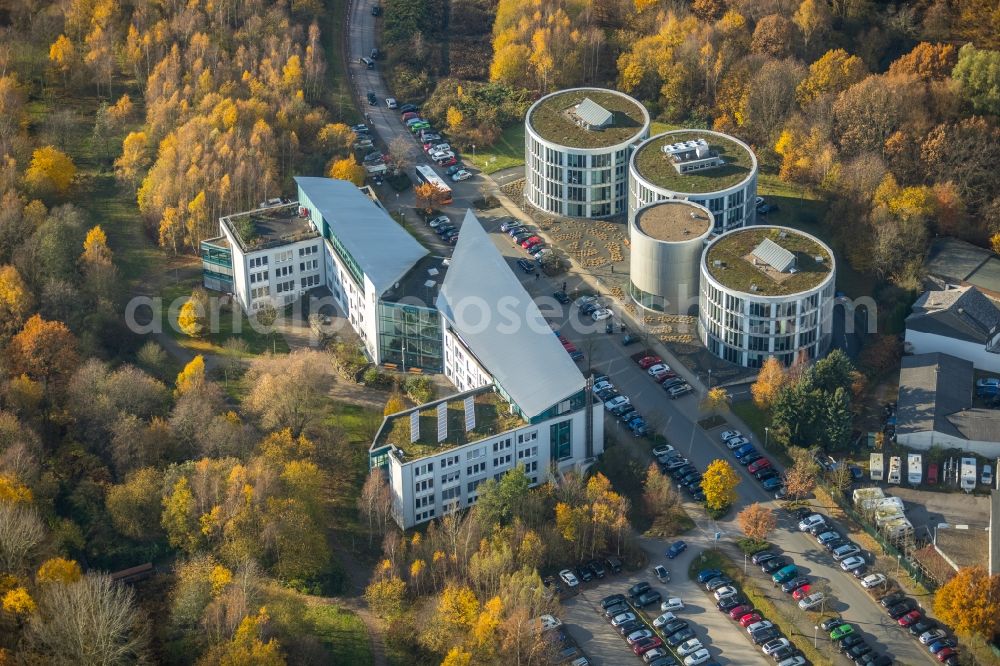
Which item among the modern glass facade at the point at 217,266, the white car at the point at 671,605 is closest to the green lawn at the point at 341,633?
the white car at the point at 671,605

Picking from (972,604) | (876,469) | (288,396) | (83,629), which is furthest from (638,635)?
(83,629)

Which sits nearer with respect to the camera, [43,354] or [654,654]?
[654,654]

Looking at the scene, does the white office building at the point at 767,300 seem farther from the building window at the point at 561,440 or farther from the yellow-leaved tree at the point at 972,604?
the yellow-leaved tree at the point at 972,604

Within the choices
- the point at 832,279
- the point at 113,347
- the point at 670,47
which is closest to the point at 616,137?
the point at 670,47

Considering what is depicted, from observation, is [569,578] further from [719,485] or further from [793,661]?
[793,661]

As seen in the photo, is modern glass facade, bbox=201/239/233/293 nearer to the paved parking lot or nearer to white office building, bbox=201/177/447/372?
white office building, bbox=201/177/447/372
